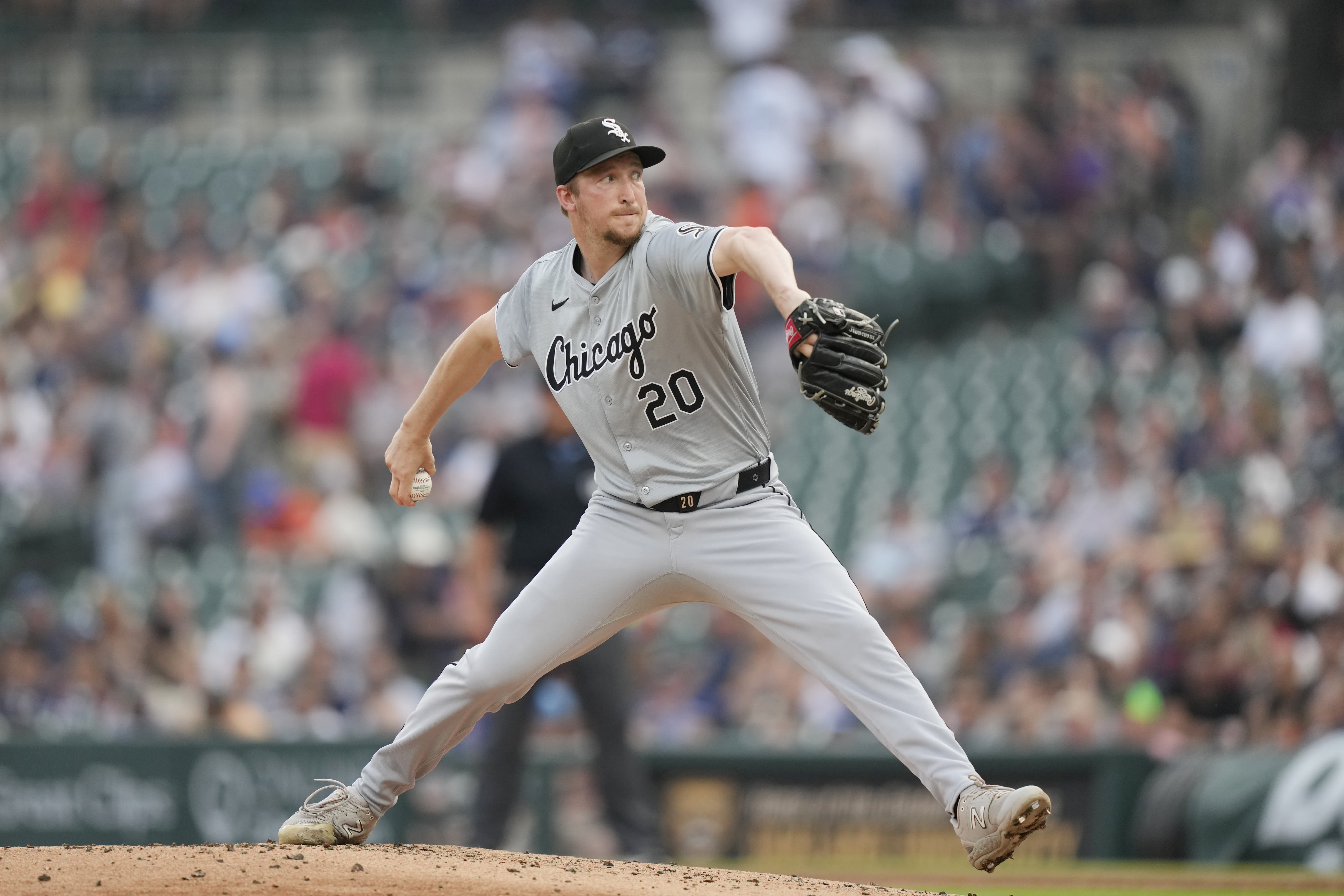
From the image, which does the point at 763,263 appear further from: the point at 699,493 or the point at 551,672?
the point at 551,672

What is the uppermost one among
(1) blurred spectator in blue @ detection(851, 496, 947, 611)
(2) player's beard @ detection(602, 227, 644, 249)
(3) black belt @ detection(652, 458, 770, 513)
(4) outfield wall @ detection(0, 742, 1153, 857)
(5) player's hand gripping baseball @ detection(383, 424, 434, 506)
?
(2) player's beard @ detection(602, 227, 644, 249)

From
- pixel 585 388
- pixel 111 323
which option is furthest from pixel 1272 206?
pixel 585 388

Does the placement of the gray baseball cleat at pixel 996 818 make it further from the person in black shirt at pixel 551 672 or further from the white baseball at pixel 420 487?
the person in black shirt at pixel 551 672

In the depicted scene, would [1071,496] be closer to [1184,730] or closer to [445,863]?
[1184,730]

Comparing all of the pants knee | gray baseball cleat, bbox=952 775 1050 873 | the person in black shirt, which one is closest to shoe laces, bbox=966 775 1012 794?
gray baseball cleat, bbox=952 775 1050 873

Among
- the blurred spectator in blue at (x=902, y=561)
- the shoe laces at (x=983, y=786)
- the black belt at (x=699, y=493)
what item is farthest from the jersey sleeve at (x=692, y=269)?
the blurred spectator in blue at (x=902, y=561)

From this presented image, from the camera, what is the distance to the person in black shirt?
6578 millimetres

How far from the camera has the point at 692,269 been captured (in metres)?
4.15

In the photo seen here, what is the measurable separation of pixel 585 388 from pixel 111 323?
31.0 feet

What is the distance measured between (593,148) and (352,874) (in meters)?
1.85

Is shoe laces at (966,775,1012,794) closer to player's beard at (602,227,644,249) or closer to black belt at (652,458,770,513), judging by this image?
black belt at (652,458,770,513)

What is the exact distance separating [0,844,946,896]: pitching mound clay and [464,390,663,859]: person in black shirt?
5.54 feet

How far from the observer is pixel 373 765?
15.5 ft

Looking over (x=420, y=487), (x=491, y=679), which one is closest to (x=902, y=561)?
(x=420, y=487)
